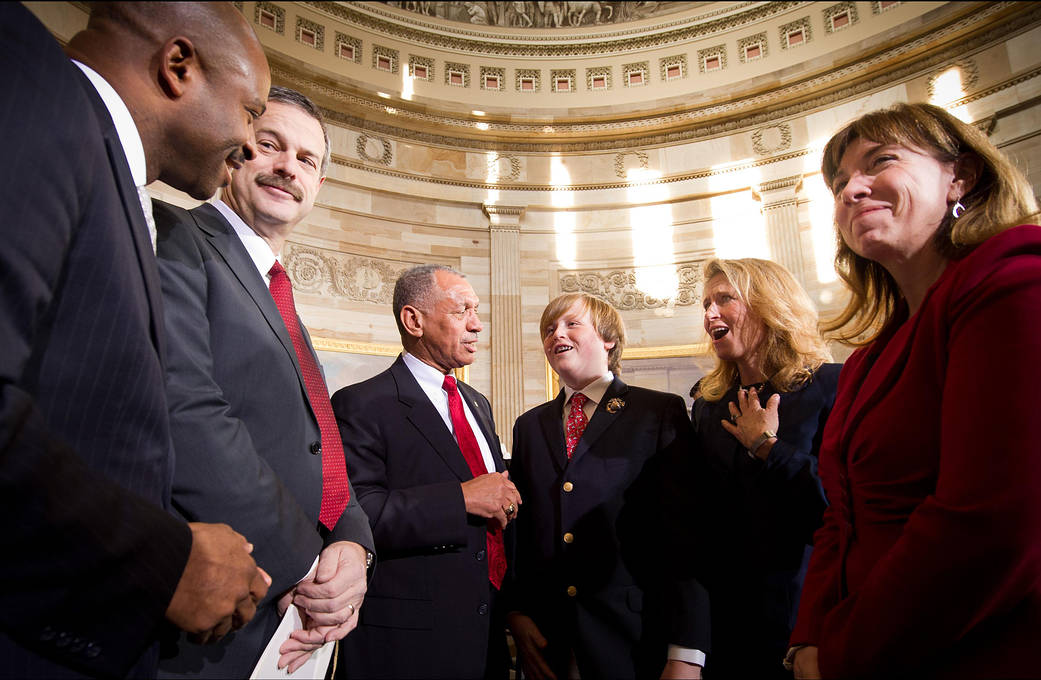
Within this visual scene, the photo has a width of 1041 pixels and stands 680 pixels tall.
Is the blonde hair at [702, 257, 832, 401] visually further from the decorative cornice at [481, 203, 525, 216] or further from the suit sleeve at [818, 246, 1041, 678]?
the decorative cornice at [481, 203, 525, 216]

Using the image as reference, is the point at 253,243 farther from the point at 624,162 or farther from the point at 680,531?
the point at 624,162

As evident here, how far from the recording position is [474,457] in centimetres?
262

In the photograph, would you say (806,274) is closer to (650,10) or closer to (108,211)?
(650,10)

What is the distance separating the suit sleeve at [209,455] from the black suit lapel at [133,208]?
292 millimetres

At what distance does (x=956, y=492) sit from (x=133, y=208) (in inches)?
61.3

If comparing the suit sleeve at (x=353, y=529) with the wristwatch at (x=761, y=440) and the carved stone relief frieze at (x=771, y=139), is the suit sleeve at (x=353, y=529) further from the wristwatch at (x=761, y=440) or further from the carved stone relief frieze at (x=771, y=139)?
the carved stone relief frieze at (x=771, y=139)

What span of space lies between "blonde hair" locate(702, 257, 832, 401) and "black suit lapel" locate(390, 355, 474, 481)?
1272mm

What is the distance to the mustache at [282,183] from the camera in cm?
213

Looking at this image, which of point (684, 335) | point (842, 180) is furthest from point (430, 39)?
point (842, 180)

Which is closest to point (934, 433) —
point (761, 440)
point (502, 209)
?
point (761, 440)

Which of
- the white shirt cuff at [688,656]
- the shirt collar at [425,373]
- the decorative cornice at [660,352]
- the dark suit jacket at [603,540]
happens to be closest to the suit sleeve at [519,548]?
the dark suit jacket at [603,540]

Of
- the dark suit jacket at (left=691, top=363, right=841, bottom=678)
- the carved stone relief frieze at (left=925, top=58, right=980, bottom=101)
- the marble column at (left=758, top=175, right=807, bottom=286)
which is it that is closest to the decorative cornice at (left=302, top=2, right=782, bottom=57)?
the carved stone relief frieze at (left=925, top=58, right=980, bottom=101)

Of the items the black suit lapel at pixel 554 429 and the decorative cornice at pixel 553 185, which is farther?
the decorative cornice at pixel 553 185

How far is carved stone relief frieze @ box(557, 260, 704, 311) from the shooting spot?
32.1 ft
